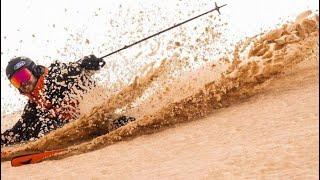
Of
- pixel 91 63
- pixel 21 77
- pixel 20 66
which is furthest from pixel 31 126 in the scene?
pixel 91 63

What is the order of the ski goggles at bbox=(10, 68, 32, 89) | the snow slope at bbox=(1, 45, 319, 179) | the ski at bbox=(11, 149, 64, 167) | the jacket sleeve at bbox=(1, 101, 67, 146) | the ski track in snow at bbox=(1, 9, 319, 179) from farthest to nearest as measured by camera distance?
the jacket sleeve at bbox=(1, 101, 67, 146) < the ski goggles at bbox=(10, 68, 32, 89) < the ski at bbox=(11, 149, 64, 167) < the ski track in snow at bbox=(1, 9, 319, 179) < the snow slope at bbox=(1, 45, 319, 179)

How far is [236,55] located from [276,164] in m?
2.78

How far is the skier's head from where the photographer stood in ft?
22.1

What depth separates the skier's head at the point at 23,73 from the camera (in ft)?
22.1

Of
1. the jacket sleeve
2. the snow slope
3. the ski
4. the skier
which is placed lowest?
the snow slope

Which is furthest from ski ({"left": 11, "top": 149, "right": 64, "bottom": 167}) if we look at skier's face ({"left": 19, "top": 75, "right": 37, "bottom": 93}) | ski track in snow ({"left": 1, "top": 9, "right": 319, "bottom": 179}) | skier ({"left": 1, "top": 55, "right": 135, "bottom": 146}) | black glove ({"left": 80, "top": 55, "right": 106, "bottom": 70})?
black glove ({"left": 80, "top": 55, "right": 106, "bottom": 70})

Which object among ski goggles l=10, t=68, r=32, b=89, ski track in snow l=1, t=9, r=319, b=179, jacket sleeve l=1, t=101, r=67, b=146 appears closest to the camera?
Result: ski track in snow l=1, t=9, r=319, b=179

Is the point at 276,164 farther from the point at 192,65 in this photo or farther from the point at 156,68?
the point at 192,65

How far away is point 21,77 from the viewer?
6738mm

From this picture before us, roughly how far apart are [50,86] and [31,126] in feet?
2.21

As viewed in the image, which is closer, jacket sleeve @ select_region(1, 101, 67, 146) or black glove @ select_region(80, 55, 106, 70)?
black glove @ select_region(80, 55, 106, 70)

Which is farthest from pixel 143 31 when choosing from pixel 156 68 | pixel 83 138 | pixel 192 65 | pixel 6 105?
pixel 6 105

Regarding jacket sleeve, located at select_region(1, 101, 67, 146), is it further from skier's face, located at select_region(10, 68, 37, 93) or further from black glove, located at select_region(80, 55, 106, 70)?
black glove, located at select_region(80, 55, 106, 70)

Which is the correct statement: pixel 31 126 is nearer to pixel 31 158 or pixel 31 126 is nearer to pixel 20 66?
pixel 20 66
